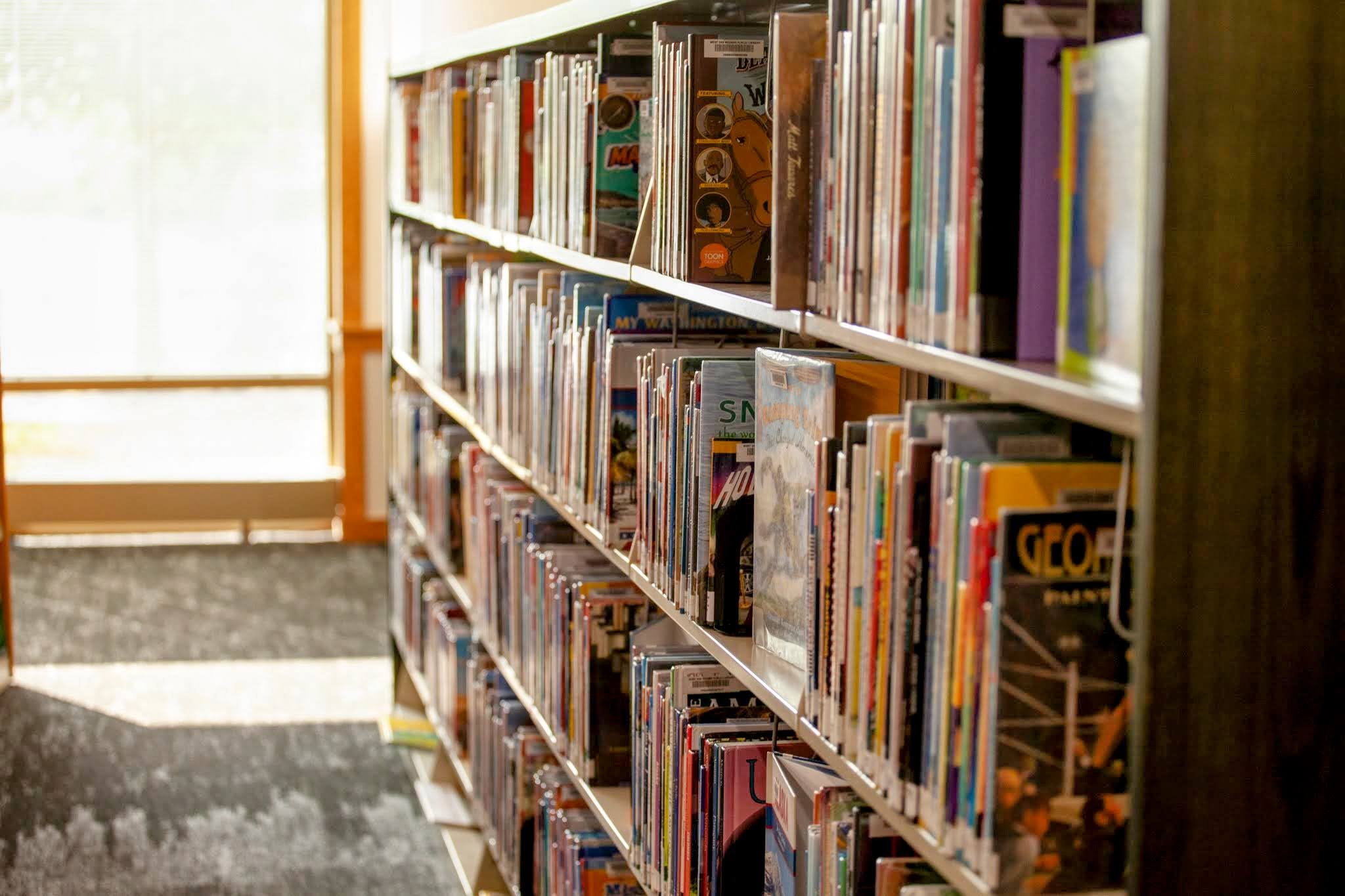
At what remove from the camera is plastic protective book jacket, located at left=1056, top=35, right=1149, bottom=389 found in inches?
39.4

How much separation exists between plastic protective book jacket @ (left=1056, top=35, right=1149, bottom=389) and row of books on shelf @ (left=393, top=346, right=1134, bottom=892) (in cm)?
10

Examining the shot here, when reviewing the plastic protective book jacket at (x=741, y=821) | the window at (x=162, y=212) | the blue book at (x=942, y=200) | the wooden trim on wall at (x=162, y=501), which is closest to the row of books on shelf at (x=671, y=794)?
the plastic protective book jacket at (x=741, y=821)

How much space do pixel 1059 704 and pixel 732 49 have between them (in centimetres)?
100

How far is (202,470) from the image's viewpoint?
6.61 meters

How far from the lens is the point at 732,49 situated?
1.86 metres

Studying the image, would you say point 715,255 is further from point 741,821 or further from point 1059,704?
point 1059,704

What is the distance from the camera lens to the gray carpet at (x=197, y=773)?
343 cm

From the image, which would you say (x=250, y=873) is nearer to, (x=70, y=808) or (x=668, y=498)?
(x=70, y=808)

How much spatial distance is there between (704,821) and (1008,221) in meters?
0.98

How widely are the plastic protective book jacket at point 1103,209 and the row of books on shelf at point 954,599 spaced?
10cm

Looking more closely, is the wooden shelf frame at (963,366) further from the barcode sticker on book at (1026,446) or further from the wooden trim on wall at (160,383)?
the wooden trim on wall at (160,383)

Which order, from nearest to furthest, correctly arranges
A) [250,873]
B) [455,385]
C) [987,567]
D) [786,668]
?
1. [987,567]
2. [786,668]
3. [250,873]
4. [455,385]

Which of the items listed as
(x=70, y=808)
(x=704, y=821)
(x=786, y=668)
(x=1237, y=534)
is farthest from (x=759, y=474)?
(x=70, y=808)

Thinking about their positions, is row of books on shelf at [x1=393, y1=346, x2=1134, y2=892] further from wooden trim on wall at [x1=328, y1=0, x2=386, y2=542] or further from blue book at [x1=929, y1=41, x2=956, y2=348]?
wooden trim on wall at [x1=328, y1=0, x2=386, y2=542]
